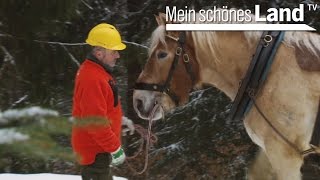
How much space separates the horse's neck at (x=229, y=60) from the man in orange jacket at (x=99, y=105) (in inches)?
29.9

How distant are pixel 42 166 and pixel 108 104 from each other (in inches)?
45.6

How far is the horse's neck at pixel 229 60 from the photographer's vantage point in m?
3.09

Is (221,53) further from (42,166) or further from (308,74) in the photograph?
(42,166)

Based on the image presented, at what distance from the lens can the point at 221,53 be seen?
3.12 meters

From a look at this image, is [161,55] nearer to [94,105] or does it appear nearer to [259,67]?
[259,67]

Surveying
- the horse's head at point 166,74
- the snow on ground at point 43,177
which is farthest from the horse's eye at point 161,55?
the snow on ground at point 43,177

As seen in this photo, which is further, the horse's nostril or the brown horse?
the horse's nostril

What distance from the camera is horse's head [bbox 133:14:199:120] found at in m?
3.16

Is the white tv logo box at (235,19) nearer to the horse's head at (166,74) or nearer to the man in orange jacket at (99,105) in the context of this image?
the horse's head at (166,74)

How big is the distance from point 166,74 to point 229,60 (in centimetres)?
43

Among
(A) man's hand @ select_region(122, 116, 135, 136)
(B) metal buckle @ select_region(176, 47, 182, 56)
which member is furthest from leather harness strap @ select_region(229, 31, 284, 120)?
(A) man's hand @ select_region(122, 116, 135, 136)

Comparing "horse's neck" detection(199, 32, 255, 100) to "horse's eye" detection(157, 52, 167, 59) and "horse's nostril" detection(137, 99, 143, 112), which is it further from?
"horse's nostril" detection(137, 99, 143, 112)

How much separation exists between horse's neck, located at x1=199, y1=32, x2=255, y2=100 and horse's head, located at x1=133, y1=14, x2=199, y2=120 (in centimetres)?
9

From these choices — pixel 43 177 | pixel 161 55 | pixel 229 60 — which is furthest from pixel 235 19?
pixel 43 177
